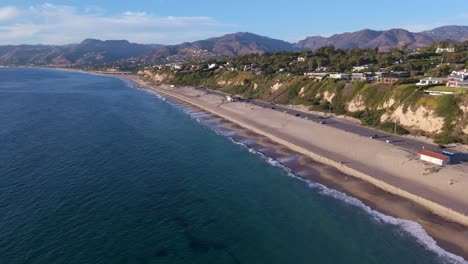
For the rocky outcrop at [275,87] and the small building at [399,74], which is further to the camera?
the rocky outcrop at [275,87]

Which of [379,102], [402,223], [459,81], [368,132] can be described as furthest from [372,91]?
[402,223]

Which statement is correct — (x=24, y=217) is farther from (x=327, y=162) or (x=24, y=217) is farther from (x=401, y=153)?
(x=401, y=153)

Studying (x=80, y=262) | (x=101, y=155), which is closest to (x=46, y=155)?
(x=101, y=155)

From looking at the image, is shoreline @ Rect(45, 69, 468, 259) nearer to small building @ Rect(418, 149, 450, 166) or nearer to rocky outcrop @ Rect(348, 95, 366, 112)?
small building @ Rect(418, 149, 450, 166)

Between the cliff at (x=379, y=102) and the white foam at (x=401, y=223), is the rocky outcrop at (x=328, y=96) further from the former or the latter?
the white foam at (x=401, y=223)

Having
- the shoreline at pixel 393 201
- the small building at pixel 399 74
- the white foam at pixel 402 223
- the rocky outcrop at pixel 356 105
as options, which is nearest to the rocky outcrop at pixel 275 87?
the small building at pixel 399 74

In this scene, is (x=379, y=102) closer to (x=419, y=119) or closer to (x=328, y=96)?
(x=419, y=119)
